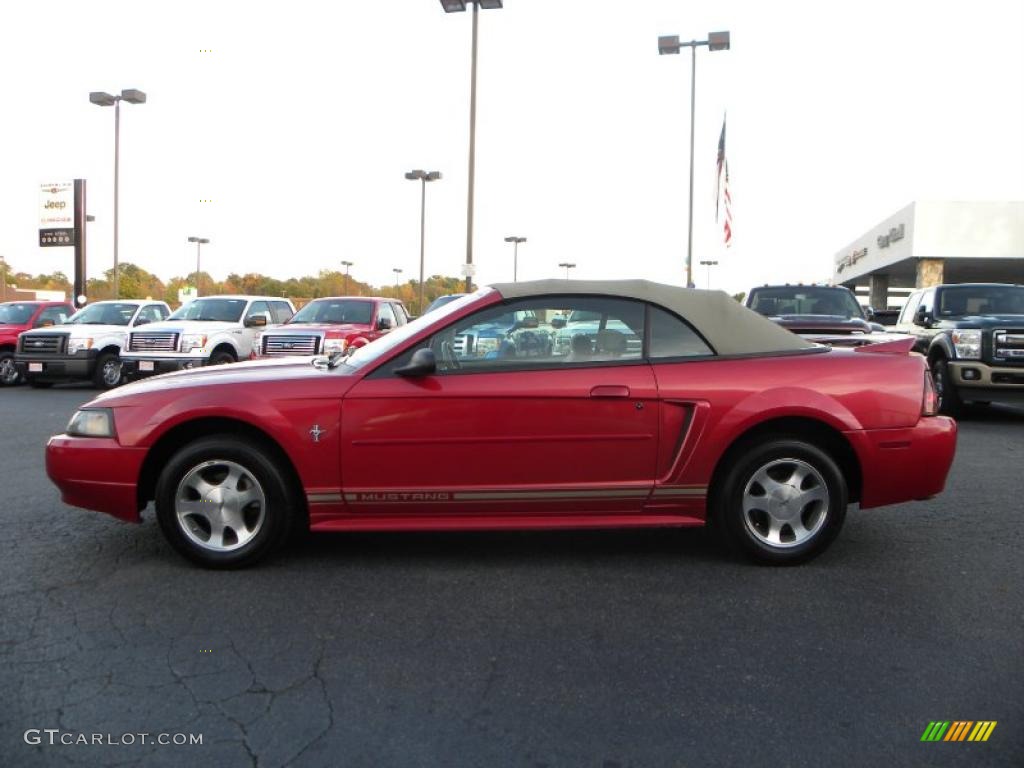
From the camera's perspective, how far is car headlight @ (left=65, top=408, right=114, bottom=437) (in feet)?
15.2

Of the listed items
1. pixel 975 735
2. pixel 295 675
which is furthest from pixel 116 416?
pixel 975 735

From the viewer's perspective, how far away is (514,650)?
3578 millimetres

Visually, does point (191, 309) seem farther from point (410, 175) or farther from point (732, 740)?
point (410, 175)

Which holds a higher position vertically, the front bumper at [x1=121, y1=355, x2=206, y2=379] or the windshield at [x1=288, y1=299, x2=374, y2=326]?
the windshield at [x1=288, y1=299, x2=374, y2=326]

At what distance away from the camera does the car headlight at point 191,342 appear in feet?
48.8

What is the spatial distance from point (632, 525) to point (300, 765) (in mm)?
2344

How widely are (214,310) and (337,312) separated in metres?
2.97

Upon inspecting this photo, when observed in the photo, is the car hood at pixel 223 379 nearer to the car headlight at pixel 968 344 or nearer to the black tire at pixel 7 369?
the car headlight at pixel 968 344

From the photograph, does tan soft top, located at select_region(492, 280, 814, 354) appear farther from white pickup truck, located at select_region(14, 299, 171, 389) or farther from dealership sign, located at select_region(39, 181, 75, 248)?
dealership sign, located at select_region(39, 181, 75, 248)

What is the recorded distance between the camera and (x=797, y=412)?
4.58m

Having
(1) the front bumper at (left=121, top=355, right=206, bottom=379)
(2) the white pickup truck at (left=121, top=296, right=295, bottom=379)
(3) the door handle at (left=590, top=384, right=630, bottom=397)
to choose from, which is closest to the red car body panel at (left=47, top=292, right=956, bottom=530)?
(3) the door handle at (left=590, top=384, right=630, bottom=397)

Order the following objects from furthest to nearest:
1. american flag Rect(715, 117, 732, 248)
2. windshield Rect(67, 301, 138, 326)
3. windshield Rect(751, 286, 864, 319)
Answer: american flag Rect(715, 117, 732, 248), windshield Rect(67, 301, 138, 326), windshield Rect(751, 286, 864, 319)

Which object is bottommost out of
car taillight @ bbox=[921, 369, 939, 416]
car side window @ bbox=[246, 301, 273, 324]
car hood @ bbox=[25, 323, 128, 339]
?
car taillight @ bbox=[921, 369, 939, 416]

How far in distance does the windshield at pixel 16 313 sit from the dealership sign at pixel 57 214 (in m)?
14.0
